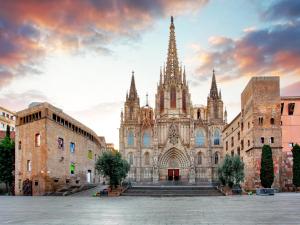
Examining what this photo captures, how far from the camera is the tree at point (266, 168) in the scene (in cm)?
5199

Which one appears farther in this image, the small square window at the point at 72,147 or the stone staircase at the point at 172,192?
the small square window at the point at 72,147

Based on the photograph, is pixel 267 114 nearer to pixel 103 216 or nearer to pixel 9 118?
pixel 103 216

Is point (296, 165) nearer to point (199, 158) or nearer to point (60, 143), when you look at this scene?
point (60, 143)

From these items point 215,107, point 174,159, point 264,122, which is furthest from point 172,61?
point 264,122

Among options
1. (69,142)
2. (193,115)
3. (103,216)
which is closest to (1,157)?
(69,142)

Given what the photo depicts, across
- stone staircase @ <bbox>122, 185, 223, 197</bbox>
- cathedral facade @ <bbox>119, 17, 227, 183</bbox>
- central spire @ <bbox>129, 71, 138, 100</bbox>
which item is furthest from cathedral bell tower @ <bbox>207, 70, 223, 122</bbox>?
stone staircase @ <bbox>122, 185, 223, 197</bbox>

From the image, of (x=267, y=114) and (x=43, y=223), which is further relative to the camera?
(x=267, y=114)

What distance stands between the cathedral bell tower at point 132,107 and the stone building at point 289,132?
51.1 meters

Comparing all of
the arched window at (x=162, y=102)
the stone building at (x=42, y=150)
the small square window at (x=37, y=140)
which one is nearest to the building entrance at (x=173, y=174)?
the arched window at (x=162, y=102)

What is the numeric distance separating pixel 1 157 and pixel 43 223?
41031 millimetres

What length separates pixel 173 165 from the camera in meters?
98.2

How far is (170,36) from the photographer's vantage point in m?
110

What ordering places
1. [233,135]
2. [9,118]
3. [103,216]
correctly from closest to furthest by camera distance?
[103,216] → [233,135] → [9,118]

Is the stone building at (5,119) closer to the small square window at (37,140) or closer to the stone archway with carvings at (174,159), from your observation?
the stone archway with carvings at (174,159)
